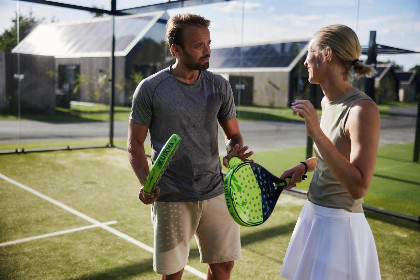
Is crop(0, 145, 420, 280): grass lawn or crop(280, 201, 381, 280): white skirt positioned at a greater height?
crop(280, 201, 381, 280): white skirt

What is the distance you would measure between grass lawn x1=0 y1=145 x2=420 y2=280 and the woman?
1784mm

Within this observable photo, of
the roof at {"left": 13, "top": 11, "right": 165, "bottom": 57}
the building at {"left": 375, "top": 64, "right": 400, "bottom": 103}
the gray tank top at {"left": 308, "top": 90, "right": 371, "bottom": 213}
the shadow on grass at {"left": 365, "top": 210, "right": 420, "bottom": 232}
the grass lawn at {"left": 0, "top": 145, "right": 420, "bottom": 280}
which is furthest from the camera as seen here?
the roof at {"left": 13, "top": 11, "right": 165, "bottom": 57}

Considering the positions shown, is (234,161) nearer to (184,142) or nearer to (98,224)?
(184,142)

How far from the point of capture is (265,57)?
6801 mm

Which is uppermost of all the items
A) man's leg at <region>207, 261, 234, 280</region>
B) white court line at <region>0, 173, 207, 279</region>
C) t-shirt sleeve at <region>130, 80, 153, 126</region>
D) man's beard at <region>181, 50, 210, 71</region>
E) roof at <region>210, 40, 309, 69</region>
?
roof at <region>210, 40, 309, 69</region>

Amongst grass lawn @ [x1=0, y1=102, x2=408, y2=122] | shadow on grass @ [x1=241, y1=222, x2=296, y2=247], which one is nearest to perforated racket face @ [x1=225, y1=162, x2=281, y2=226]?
shadow on grass @ [x1=241, y1=222, x2=296, y2=247]

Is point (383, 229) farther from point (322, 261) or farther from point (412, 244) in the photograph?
point (322, 261)

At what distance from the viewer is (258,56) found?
6.83 m

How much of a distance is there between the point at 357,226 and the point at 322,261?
21 cm

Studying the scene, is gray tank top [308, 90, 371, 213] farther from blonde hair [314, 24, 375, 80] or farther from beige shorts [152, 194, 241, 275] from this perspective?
beige shorts [152, 194, 241, 275]

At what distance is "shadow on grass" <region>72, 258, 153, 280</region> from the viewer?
3.37 meters

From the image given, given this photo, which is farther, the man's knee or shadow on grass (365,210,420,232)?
shadow on grass (365,210,420,232)

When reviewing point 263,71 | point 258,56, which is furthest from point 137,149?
point 263,71

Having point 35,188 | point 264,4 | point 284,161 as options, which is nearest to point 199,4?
point 264,4
